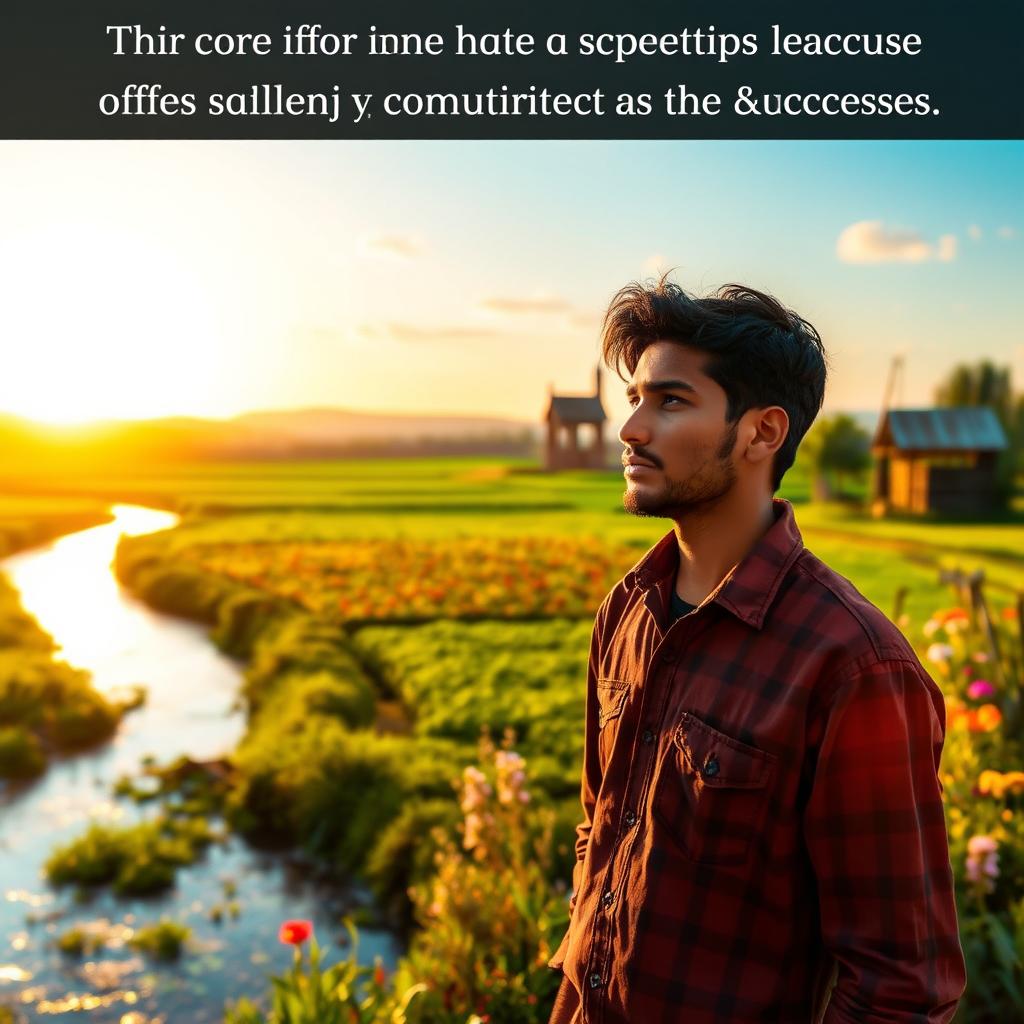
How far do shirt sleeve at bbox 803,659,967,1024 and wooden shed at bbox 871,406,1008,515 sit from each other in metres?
7.48

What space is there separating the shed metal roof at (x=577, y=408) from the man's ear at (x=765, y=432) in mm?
6641

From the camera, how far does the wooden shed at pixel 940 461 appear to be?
789 cm

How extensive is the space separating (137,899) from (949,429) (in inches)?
272

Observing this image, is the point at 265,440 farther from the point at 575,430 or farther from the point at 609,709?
the point at 609,709

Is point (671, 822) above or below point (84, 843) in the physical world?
above

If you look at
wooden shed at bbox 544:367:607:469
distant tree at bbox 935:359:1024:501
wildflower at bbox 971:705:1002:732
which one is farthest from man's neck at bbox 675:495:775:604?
distant tree at bbox 935:359:1024:501

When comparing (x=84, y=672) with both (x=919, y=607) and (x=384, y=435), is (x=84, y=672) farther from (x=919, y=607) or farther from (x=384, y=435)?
(x=919, y=607)

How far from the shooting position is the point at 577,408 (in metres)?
7.82

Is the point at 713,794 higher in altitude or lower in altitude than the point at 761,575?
lower

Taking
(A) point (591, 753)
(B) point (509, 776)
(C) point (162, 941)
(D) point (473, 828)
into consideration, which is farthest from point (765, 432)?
(C) point (162, 941)

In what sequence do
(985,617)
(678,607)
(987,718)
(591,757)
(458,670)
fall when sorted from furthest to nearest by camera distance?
(458,670)
(985,617)
(987,718)
(591,757)
(678,607)

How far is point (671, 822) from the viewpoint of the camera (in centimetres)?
111
